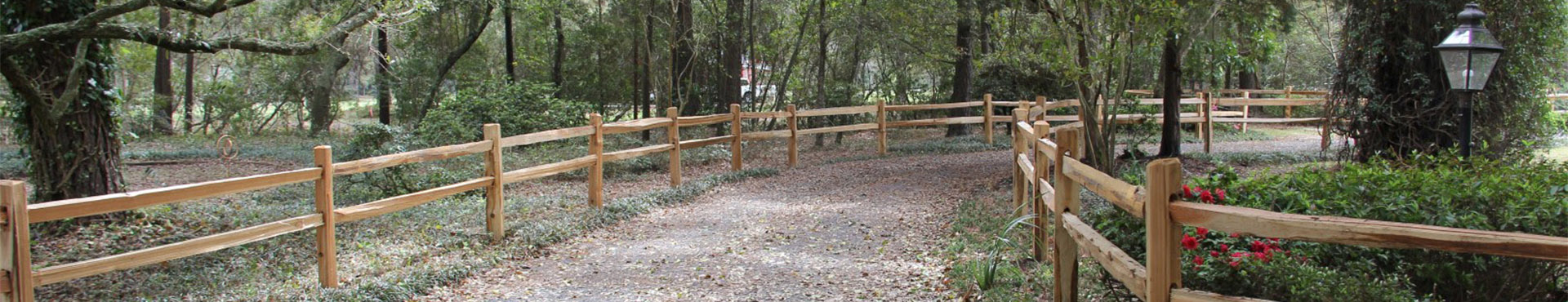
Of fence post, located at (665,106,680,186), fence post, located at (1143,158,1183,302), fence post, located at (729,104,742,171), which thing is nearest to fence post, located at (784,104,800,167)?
fence post, located at (729,104,742,171)

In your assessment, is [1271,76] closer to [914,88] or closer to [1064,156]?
[914,88]

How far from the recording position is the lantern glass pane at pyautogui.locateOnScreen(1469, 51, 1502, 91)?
6.93m

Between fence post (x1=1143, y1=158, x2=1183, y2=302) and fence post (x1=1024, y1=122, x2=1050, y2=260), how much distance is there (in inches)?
101

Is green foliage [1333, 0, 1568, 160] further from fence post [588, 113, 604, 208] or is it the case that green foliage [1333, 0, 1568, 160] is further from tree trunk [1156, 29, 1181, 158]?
fence post [588, 113, 604, 208]

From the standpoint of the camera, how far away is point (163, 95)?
22641 millimetres

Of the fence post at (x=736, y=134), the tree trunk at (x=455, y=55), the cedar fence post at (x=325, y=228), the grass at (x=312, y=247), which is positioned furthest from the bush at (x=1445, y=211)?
the tree trunk at (x=455, y=55)

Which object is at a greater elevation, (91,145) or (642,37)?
(642,37)

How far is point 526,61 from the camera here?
2192cm

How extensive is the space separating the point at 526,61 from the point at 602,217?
1382 centimetres

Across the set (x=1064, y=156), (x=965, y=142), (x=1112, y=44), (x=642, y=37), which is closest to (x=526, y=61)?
(x=642, y=37)

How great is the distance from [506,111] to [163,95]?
11.7 metres

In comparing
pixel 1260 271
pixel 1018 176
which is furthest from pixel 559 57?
pixel 1260 271

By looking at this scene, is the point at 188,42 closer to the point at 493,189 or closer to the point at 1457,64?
the point at 493,189

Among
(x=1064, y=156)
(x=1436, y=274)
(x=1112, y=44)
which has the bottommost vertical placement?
(x=1436, y=274)
